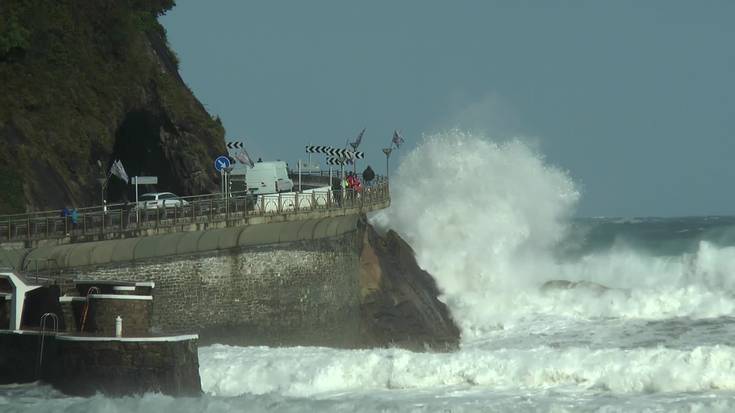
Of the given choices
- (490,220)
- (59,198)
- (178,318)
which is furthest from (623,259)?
(178,318)

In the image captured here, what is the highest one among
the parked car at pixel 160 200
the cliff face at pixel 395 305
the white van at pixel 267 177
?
the white van at pixel 267 177

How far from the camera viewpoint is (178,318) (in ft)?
112

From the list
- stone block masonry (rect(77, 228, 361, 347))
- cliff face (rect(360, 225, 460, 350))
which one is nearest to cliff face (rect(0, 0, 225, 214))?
stone block masonry (rect(77, 228, 361, 347))

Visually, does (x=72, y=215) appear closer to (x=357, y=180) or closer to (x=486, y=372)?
(x=486, y=372)

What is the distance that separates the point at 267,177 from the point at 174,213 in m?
13.5

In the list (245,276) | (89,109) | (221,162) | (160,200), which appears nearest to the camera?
(245,276)

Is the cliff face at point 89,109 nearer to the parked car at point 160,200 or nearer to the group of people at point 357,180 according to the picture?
the parked car at point 160,200

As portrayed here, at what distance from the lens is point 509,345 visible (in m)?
41.9

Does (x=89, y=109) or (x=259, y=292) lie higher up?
(x=89, y=109)

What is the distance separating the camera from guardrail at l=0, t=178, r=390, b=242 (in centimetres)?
3669

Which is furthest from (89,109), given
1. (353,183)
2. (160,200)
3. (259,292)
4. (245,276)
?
(259,292)

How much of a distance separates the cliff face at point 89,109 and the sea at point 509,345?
7.57 m

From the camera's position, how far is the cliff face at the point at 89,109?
43344 millimetres

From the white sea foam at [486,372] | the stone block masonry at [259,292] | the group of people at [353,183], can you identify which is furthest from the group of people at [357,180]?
the white sea foam at [486,372]
